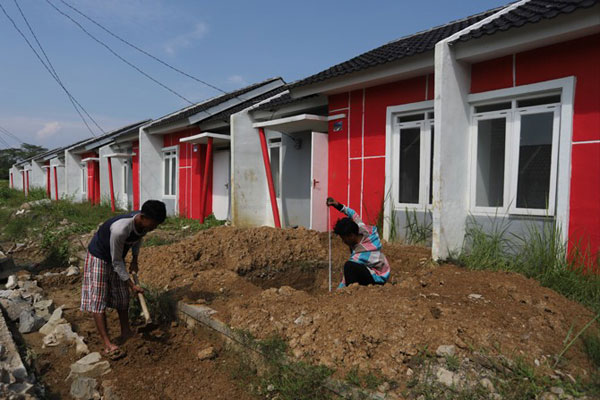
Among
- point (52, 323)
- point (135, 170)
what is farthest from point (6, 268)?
point (135, 170)

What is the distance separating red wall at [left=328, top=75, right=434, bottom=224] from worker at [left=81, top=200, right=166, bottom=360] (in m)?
4.25

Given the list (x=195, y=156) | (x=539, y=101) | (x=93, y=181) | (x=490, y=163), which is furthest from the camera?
(x=93, y=181)

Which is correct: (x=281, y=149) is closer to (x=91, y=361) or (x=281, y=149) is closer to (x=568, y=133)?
(x=568, y=133)

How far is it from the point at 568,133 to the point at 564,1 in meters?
1.47

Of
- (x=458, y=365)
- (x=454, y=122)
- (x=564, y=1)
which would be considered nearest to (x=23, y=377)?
(x=458, y=365)

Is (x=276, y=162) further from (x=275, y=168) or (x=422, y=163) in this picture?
(x=422, y=163)

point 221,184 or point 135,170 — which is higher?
point 135,170

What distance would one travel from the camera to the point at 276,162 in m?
10.1

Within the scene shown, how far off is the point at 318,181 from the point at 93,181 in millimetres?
16036

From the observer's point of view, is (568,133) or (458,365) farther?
(568,133)

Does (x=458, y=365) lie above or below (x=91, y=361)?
above

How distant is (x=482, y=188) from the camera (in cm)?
570

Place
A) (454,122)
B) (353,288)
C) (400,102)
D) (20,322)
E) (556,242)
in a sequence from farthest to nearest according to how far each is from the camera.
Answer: (400,102)
(454,122)
(556,242)
(20,322)
(353,288)

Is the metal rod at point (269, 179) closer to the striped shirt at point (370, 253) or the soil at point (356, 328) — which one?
the soil at point (356, 328)
